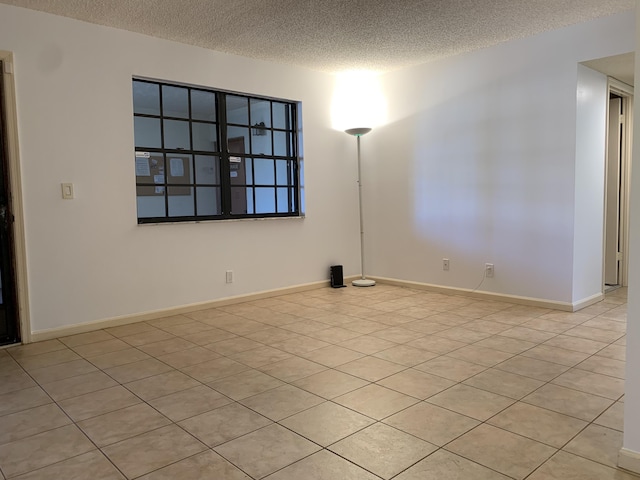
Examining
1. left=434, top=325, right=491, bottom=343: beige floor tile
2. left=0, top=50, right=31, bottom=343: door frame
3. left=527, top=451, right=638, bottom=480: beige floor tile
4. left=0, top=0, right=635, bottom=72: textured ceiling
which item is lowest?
left=527, top=451, right=638, bottom=480: beige floor tile

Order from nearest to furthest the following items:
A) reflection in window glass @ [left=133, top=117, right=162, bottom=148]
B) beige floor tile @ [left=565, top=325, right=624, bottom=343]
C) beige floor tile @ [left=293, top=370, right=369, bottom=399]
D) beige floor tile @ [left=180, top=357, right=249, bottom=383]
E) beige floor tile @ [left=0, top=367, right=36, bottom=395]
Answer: beige floor tile @ [left=293, top=370, right=369, bottom=399], beige floor tile @ [left=0, top=367, right=36, bottom=395], beige floor tile @ [left=180, top=357, right=249, bottom=383], beige floor tile @ [left=565, top=325, right=624, bottom=343], reflection in window glass @ [left=133, top=117, right=162, bottom=148]

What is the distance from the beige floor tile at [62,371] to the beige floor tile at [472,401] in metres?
2.12

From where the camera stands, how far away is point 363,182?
6.03 metres

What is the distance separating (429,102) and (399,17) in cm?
151

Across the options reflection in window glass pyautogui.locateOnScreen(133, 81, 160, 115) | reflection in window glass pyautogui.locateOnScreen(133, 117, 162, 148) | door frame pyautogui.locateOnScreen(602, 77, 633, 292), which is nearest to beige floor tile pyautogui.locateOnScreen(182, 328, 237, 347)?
reflection in window glass pyautogui.locateOnScreen(133, 81, 160, 115)

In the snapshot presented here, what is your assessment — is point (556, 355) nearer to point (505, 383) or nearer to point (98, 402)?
point (505, 383)

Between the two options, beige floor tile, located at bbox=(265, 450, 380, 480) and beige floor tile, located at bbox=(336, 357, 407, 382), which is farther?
beige floor tile, located at bbox=(336, 357, 407, 382)

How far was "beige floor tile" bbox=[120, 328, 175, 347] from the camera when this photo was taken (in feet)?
12.1

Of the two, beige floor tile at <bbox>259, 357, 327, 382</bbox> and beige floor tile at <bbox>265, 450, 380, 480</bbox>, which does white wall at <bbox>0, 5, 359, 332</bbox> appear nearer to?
beige floor tile at <bbox>259, 357, 327, 382</bbox>

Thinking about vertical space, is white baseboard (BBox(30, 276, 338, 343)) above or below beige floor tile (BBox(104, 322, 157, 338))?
above

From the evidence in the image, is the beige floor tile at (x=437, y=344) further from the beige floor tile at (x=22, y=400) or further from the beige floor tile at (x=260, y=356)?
the beige floor tile at (x=22, y=400)

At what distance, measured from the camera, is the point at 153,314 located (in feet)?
14.4

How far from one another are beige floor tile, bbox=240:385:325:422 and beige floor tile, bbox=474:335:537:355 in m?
1.44

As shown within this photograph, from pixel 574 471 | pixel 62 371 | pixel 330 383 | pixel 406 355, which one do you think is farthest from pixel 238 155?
pixel 574 471
